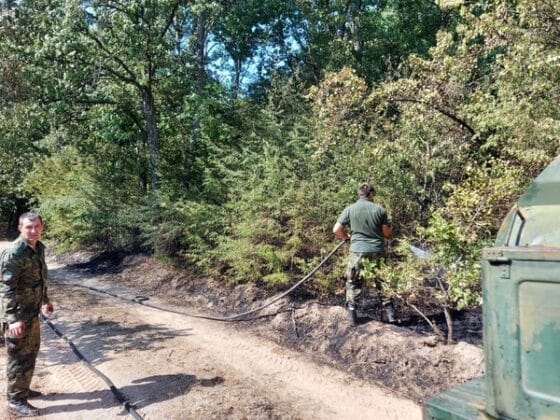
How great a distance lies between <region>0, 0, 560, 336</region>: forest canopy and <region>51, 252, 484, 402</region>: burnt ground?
15.9 inches

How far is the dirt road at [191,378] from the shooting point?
445 centimetres

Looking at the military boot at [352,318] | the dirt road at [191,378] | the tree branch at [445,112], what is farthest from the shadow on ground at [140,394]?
the tree branch at [445,112]

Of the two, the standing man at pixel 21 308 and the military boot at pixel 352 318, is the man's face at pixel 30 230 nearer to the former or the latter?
the standing man at pixel 21 308

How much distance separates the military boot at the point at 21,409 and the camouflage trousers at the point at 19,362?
0.11ft

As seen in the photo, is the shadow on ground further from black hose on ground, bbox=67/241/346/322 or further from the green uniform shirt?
the green uniform shirt

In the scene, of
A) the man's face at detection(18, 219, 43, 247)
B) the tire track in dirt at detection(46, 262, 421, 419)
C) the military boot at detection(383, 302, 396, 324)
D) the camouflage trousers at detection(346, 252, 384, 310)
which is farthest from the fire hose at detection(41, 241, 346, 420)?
the man's face at detection(18, 219, 43, 247)

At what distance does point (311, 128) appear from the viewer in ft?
33.6

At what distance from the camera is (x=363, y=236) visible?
20.8 ft

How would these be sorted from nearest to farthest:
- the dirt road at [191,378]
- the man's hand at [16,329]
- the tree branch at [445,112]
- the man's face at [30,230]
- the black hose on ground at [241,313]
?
the man's hand at [16,329], the man's face at [30,230], the dirt road at [191,378], the black hose on ground at [241,313], the tree branch at [445,112]

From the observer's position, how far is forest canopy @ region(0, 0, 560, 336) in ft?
21.7

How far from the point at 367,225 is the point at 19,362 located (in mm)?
4253

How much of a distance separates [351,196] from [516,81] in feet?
10.3

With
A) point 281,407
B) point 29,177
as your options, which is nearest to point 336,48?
point 29,177

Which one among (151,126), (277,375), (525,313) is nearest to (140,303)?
(277,375)
